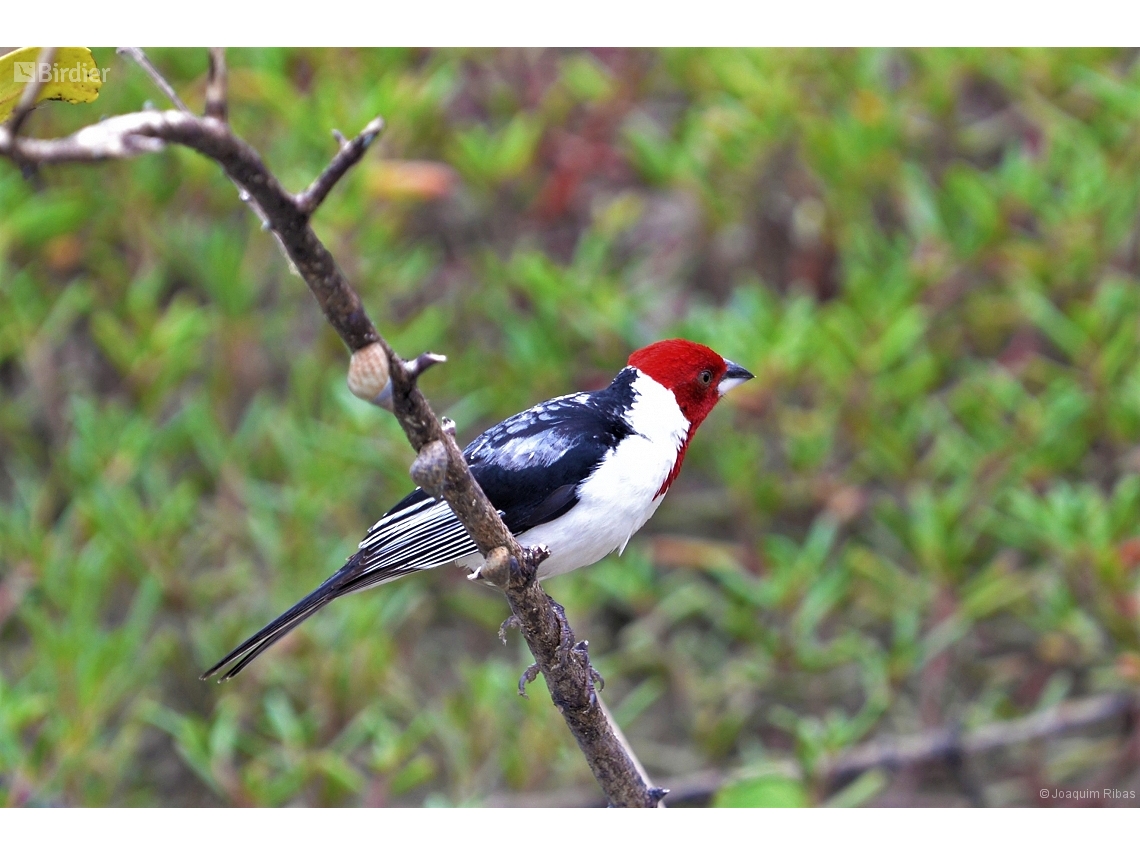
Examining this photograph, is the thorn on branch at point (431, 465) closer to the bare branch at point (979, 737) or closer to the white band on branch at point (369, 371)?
the white band on branch at point (369, 371)

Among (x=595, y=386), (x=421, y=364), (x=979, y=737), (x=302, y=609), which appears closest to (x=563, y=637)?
(x=302, y=609)

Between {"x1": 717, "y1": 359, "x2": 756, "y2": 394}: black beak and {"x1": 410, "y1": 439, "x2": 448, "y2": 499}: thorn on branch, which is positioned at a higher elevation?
{"x1": 717, "y1": 359, "x2": 756, "y2": 394}: black beak

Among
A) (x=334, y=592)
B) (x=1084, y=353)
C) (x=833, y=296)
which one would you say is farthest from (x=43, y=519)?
(x=1084, y=353)

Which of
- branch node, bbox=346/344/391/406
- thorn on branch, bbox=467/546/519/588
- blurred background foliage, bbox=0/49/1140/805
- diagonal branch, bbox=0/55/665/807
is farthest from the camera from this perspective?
blurred background foliage, bbox=0/49/1140/805

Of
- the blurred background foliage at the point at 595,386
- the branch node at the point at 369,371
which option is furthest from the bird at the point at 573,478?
the blurred background foliage at the point at 595,386

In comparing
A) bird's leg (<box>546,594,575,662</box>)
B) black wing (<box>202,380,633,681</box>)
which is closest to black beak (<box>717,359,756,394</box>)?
black wing (<box>202,380,633,681</box>)

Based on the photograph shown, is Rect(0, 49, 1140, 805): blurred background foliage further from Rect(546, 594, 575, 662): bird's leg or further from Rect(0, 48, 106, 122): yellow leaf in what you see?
Rect(0, 48, 106, 122): yellow leaf

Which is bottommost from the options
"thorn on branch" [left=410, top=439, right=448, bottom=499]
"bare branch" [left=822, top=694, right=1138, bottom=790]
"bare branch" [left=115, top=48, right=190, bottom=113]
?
"bare branch" [left=822, top=694, right=1138, bottom=790]

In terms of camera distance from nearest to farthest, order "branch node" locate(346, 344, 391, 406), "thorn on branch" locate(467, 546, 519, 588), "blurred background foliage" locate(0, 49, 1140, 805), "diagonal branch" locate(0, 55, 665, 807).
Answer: "diagonal branch" locate(0, 55, 665, 807) → "branch node" locate(346, 344, 391, 406) → "thorn on branch" locate(467, 546, 519, 588) → "blurred background foliage" locate(0, 49, 1140, 805)
